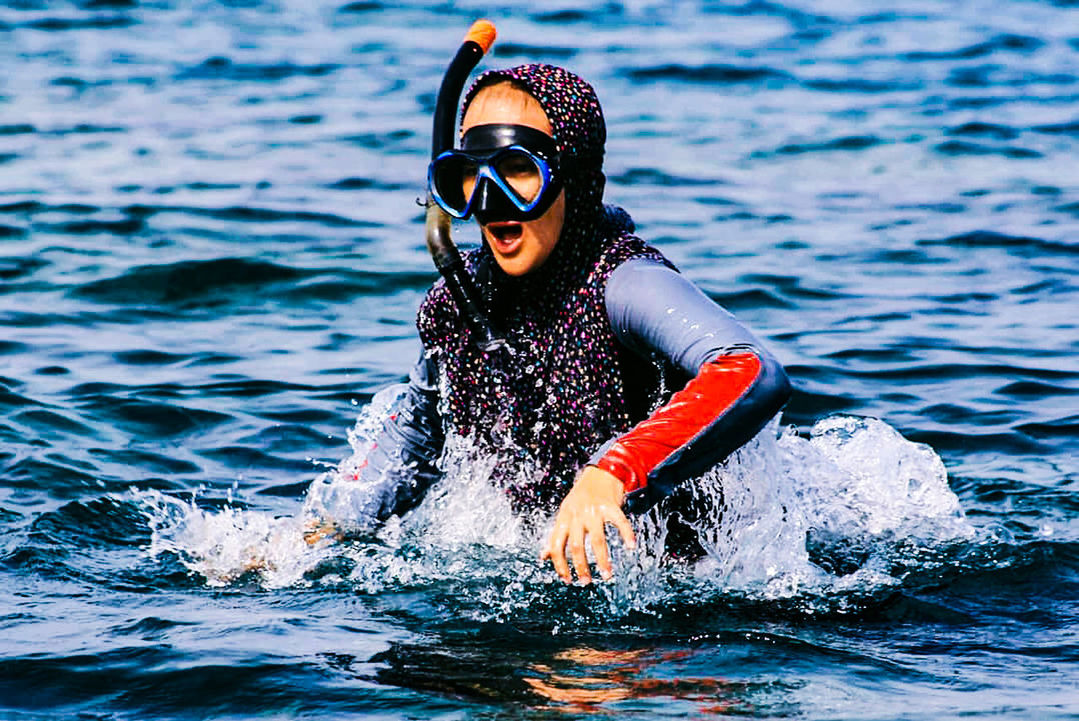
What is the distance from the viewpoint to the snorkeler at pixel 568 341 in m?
3.94

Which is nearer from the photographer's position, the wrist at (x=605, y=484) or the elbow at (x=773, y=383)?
the wrist at (x=605, y=484)

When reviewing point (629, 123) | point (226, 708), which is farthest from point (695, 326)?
point (629, 123)

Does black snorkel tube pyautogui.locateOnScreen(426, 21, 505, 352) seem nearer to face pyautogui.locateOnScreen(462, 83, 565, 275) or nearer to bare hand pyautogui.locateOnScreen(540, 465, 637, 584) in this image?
face pyautogui.locateOnScreen(462, 83, 565, 275)

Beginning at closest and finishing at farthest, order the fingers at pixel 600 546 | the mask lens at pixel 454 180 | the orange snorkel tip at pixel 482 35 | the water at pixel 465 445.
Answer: the fingers at pixel 600 546 < the water at pixel 465 445 < the mask lens at pixel 454 180 < the orange snorkel tip at pixel 482 35

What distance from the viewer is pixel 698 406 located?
394 centimetres

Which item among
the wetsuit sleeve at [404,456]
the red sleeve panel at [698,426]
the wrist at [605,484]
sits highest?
the red sleeve panel at [698,426]

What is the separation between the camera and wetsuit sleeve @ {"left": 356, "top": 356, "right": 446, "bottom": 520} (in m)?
5.08

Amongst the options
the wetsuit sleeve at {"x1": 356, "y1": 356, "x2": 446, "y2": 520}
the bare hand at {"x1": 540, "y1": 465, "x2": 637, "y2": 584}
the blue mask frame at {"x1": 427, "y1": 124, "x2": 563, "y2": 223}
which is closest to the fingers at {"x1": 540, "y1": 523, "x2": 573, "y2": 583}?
the bare hand at {"x1": 540, "y1": 465, "x2": 637, "y2": 584}

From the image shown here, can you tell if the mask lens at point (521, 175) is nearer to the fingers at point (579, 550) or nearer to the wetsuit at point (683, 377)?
the wetsuit at point (683, 377)

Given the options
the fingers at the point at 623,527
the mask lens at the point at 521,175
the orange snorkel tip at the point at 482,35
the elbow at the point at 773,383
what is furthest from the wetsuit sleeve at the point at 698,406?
the orange snorkel tip at the point at 482,35

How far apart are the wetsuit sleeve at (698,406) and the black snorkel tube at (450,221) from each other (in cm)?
65

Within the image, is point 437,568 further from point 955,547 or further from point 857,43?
point 857,43

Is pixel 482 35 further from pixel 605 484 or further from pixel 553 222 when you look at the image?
pixel 605 484

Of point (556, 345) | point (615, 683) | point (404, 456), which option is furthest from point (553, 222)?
point (615, 683)
